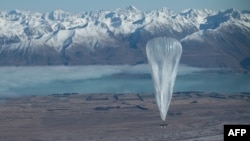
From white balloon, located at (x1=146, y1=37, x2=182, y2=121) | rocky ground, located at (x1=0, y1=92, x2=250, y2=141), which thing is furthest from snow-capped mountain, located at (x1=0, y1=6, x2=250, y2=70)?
white balloon, located at (x1=146, y1=37, x2=182, y2=121)

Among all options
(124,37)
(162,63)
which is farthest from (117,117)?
(124,37)

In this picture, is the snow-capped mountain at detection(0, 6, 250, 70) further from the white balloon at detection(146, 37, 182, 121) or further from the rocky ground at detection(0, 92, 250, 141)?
the white balloon at detection(146, 37, 182, 121)

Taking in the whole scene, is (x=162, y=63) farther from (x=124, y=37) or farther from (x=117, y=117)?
(x=124, y=37)

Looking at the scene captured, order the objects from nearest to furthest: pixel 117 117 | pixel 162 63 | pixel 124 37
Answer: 1. pixel 162 63
2. pixel 117 117
3. pixel 124 37

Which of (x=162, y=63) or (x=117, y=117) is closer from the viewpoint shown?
(x=162, y=63)

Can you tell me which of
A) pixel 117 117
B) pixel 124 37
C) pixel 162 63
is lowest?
pixel 117 117

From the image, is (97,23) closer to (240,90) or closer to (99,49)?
(99,49)

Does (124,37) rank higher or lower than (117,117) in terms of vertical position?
higher
